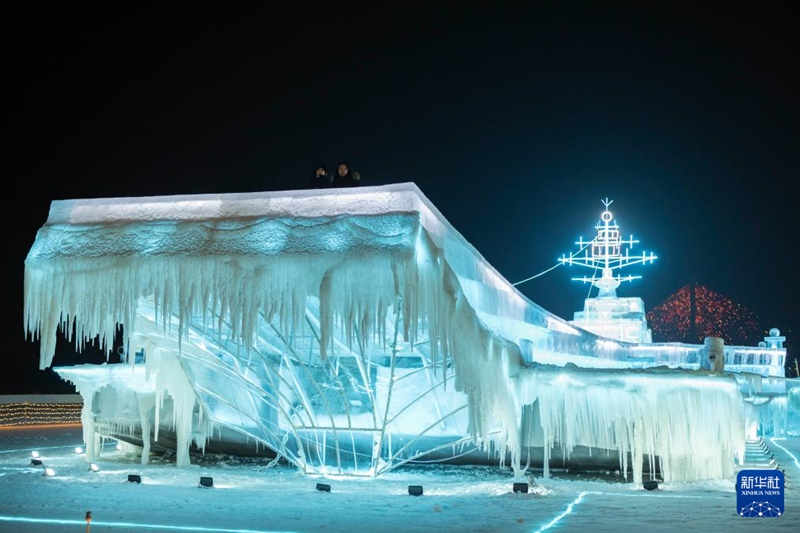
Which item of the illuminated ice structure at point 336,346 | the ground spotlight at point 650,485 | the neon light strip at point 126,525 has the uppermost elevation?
the illuminated ice structure at point 336,346

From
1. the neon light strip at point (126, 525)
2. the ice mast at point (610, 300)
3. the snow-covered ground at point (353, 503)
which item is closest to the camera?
the neon light strip at point (126, 525)

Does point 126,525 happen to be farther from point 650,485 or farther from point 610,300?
point 610,300

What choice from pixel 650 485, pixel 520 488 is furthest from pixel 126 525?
pixel 650 485

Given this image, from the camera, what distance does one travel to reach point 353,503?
15555mm

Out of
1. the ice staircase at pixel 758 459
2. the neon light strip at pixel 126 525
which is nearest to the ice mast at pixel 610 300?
the ice staircase at pixel 758 459

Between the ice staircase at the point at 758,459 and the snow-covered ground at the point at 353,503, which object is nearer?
the snow-covered ground at the point at 353,503

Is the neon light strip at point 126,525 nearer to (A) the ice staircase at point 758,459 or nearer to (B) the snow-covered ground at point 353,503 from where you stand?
(B) the snow-covered ground at point 353,503

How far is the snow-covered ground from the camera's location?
12711mm

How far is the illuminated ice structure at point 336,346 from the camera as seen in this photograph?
14867 millimetres

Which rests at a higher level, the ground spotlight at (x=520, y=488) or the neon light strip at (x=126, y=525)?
the ground spotlight at (x=520, y=488)

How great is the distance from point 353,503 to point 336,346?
5.59 meters

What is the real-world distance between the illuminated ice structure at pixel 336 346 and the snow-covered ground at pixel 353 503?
0.96 metres

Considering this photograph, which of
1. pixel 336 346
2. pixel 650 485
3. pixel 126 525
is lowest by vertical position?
pixel 126 525

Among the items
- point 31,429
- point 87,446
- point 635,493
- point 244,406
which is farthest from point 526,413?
point 31,429
